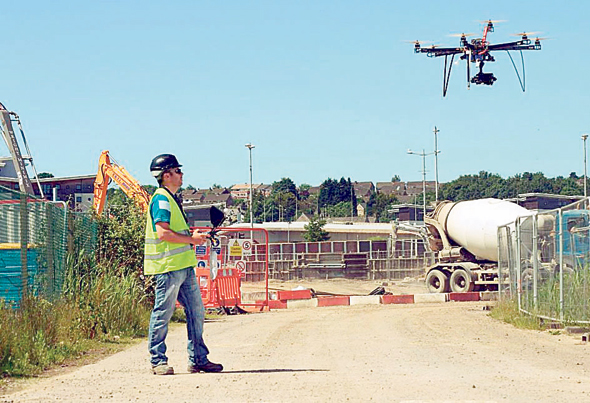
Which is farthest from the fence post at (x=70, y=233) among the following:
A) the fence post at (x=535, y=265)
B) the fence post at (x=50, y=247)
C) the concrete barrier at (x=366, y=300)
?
the concrete barrier at (x=366, y=300)

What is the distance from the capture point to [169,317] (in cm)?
870

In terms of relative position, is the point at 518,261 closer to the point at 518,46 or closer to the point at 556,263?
the point at 556,263

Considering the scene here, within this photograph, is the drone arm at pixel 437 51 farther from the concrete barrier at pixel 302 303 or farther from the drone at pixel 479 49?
the concrete barrier at pixel 302 303

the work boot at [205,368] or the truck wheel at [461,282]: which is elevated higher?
the work boot at [205,368]

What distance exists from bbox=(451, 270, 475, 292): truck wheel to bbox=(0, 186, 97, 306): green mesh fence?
19948 millimetres

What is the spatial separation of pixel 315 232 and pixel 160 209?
2761 inches

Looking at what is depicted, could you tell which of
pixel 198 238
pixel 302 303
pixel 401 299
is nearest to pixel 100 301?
pixel 198 238

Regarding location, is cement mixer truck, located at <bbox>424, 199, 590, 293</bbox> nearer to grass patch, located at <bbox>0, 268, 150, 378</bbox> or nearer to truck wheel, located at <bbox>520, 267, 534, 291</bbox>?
truck wheel, located at <bbox>520, 267, 534, 291</bbox>

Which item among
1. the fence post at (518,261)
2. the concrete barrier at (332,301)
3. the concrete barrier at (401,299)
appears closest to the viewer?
the fence post at (518,261)

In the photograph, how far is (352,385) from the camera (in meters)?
7.62

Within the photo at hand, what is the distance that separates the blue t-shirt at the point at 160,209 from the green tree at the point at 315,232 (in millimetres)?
69279

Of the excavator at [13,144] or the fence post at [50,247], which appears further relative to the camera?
the excavator at [13,144]

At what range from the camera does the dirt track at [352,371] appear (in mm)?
7215

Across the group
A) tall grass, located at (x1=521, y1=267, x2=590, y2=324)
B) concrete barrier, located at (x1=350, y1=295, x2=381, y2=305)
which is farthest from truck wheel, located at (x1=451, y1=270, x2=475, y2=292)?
tall grass, located at (x1=521, y1=267, x2=590, y2=324)
